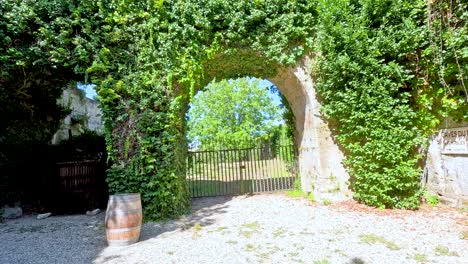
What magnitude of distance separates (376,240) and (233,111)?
19505 millimetres

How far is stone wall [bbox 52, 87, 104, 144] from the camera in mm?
9492

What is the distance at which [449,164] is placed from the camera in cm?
471

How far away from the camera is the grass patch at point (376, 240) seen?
10.5 ft

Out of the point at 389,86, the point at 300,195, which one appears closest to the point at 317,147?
the point at 300,195

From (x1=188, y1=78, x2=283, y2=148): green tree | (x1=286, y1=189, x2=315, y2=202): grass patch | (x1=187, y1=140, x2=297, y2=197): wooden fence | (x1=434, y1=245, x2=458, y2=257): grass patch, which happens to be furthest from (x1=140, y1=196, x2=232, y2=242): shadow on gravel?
(x1=188, y1=78, x2=283, y2=148): green tree

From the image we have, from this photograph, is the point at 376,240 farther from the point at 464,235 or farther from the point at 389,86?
the point at 389,86

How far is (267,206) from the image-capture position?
5840 mm

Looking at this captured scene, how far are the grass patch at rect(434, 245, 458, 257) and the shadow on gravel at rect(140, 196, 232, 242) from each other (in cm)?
344

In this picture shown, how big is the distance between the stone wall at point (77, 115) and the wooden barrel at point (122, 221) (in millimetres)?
6519

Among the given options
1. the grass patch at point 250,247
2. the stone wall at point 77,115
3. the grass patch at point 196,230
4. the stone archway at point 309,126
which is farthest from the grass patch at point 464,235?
the stone wall at point 77,115

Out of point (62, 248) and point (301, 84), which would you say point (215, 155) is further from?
Answer: point (62, 248)

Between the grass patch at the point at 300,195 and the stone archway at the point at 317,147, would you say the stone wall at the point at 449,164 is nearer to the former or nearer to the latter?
the stone archway at the point at 317,147

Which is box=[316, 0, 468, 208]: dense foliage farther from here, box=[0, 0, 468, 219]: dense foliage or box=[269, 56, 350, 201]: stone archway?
box=[269, 56, 350, 201]: stone archway

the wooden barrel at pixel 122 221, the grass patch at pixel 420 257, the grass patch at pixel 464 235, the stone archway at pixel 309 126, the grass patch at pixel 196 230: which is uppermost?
the stone archway at pixel 309 126
